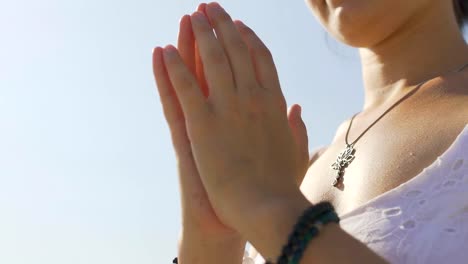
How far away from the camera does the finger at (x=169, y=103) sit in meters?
1.42

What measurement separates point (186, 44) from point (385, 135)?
55 cm

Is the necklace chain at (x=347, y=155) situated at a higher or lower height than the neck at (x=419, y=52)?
lower

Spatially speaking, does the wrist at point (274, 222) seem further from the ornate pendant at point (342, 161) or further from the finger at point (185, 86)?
the ornate pendant at point (342, 161)

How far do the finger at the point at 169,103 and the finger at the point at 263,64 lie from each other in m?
0.17

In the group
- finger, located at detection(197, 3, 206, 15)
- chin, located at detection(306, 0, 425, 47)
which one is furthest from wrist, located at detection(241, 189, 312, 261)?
chin, located at detection(306, 0, 425, 47)

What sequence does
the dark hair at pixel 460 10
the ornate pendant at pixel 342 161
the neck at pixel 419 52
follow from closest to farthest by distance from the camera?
the ornate pendant at pixel 342 161 < the neck at pixel 419 52 < the dark hair at pixel 460 10

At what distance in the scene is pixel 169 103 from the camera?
4.76 feet

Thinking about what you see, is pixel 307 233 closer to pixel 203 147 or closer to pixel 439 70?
pixel 203 147

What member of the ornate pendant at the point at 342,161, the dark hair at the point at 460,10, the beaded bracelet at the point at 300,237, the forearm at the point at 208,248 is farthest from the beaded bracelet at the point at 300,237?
the dark hair at the point at 460,10

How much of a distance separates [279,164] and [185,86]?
0.23 metres

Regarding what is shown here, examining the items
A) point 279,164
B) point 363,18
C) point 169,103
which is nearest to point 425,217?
point 279,164

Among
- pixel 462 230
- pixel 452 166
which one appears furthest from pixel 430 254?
pixel 452 166

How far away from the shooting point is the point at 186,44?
1472 millimetres

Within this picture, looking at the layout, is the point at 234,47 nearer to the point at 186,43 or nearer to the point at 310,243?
the point at 186,43
